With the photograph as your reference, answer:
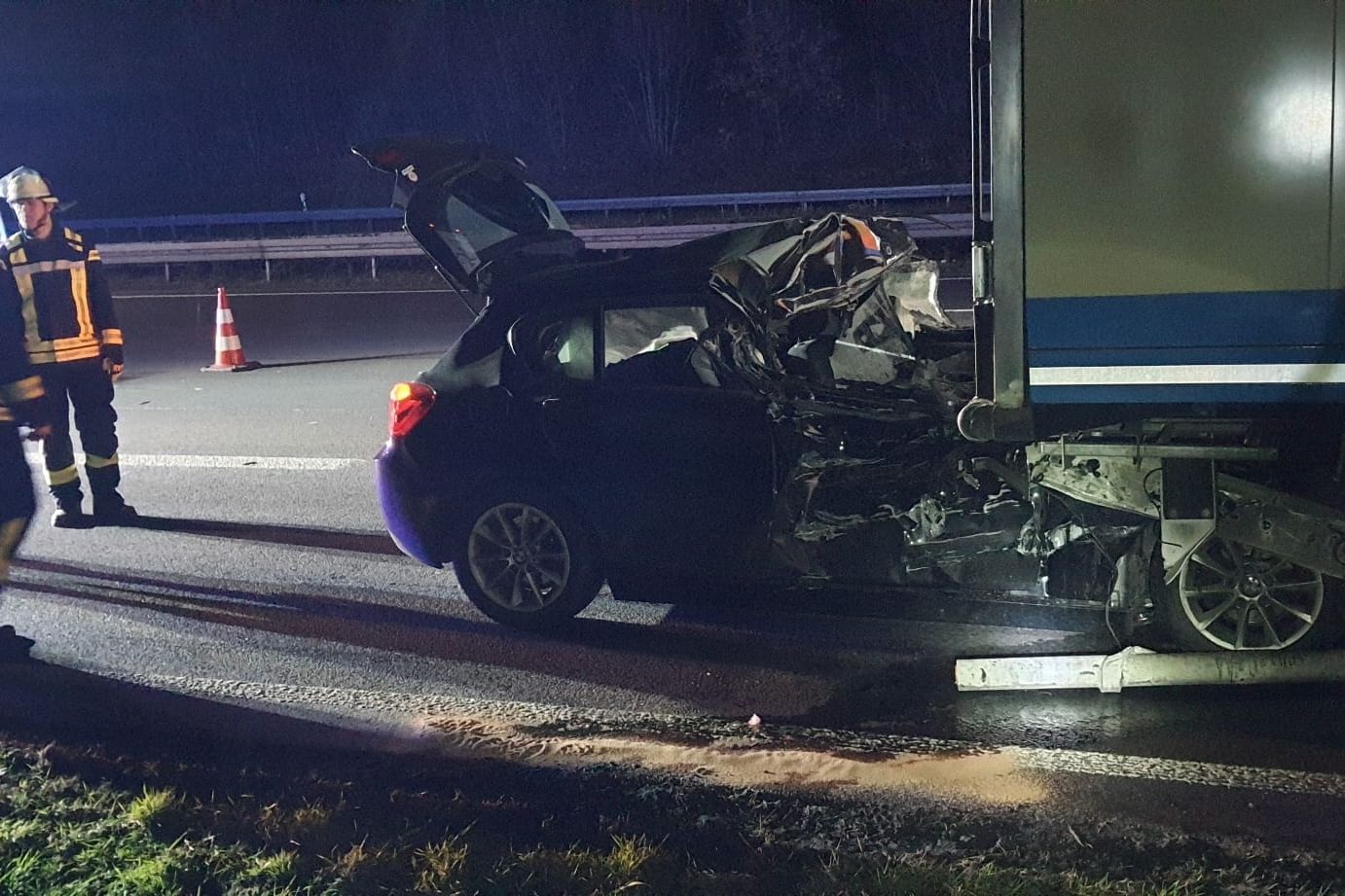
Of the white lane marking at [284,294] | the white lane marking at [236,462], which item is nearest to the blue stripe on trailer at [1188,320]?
the white lane marking at [236,462]

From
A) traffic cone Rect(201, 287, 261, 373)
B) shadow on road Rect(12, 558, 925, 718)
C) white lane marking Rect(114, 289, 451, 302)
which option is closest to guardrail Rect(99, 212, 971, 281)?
white lane marking Rect(114, 289, 451, 302)

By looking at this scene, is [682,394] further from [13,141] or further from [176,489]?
[13,141]

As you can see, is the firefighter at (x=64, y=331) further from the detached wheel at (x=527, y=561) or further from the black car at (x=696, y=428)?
the detached wheel at (x=527, y=561)

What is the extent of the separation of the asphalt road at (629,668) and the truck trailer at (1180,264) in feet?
2.36

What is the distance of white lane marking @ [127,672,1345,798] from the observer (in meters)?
4.32

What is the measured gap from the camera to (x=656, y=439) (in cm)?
568

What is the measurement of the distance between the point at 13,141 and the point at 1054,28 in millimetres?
43703

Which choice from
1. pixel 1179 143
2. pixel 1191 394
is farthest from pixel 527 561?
pixel 1179 143

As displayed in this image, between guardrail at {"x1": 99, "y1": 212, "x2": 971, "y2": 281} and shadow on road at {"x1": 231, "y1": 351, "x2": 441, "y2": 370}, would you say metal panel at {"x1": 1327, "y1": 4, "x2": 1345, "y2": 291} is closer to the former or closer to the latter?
shadow on road at {"x1": 231, "y1": 351, "x2": 441, "y2": 370}

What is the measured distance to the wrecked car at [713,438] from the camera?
17.0ft

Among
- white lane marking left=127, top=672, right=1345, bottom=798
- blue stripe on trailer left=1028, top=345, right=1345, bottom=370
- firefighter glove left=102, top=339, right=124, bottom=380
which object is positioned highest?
blue stripe on trailer left=1028, top=345, right=1345, bottom=370

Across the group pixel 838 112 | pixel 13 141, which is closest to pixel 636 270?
pixel 838 112

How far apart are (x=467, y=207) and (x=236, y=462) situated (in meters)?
4.21

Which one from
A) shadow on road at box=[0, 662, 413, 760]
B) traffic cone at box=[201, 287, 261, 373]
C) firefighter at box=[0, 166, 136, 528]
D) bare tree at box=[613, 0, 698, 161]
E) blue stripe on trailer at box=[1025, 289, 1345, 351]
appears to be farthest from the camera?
bare tree at box=[613, 0, 698, 161]
